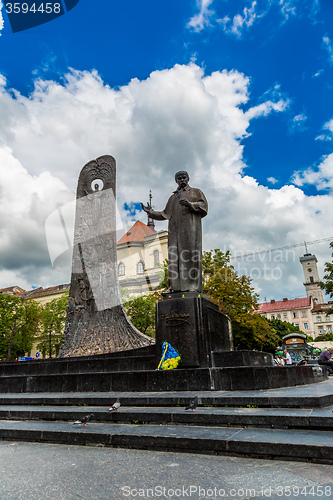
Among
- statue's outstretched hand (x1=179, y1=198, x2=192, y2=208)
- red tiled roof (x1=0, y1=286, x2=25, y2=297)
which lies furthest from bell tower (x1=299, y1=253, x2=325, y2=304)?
statue's outstretched hand (x1=179, y1=198, x2=192, y2=208)

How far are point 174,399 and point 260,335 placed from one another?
76.0ft

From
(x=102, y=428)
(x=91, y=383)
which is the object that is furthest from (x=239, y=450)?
(x=91, y=383)

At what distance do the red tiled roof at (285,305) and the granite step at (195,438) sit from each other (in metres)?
94.3

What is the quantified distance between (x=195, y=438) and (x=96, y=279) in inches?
432

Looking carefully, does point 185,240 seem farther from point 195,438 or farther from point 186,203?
point 195,438

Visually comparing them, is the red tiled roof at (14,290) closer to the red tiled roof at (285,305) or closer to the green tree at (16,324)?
the green tree at (16,324)

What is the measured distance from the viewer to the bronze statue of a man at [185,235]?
8578 mm

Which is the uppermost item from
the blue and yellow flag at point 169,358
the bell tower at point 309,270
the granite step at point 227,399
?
the bell tower at point 309,270

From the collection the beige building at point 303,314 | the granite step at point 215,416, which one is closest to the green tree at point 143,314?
the granite step at point 215,416

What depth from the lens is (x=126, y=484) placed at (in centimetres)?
276

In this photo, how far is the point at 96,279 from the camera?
1402 cm

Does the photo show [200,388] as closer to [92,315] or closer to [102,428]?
[102,428]

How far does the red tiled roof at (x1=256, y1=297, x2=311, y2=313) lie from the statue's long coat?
90133mm

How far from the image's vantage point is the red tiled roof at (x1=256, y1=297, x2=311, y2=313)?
92562 mm
